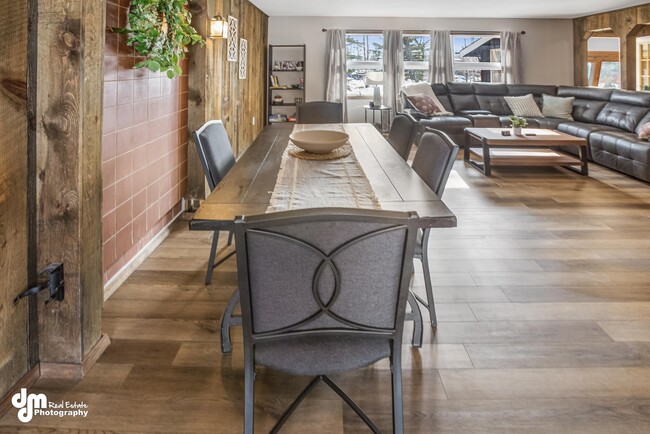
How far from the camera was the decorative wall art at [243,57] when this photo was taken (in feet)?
20.4

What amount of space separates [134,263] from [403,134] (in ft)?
6.15

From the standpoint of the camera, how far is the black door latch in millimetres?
1699

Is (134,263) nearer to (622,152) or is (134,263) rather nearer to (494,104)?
(622,152)

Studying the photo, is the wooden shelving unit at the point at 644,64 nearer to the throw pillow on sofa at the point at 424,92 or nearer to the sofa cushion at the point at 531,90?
the sofa cushion at the point at 531,90

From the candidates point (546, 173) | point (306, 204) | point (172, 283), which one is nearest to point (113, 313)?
point (172, 283)

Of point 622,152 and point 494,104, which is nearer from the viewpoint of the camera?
point 622,152

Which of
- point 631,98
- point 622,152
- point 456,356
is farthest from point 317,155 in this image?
point 631,98

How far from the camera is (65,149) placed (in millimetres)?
1686

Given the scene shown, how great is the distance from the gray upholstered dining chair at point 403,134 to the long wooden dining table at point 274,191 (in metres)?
0.28

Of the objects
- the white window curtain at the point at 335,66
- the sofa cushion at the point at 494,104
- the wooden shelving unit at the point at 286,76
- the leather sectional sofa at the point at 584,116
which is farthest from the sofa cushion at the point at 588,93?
the wooden shelving unit at the point at 286,76

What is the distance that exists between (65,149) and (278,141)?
5.13 feet

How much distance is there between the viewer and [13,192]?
160 centimetres

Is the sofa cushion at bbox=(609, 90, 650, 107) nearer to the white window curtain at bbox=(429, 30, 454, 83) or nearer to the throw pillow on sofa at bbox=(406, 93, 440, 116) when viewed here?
the throw pillow on sofa at bbox=(406, 93, 440, 116)

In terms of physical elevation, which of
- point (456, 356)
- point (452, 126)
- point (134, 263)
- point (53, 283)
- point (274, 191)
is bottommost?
point (456, 356)
